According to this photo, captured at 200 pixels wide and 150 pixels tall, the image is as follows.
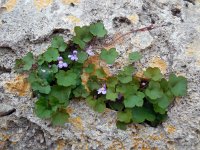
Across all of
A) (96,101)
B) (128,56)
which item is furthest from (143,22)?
(96,101)

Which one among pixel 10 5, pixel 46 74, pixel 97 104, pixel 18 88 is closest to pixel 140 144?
pixel 97 104

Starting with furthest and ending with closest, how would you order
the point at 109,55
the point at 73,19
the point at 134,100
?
the point at 73,19
the point at 109,55
the point at 134,100

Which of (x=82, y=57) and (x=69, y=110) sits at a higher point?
(x=82, y=57)

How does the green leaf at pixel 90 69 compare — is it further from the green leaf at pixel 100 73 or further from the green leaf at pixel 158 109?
the green leaf at pixel 158 109

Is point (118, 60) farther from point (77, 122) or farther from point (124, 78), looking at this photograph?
point (77, 122)

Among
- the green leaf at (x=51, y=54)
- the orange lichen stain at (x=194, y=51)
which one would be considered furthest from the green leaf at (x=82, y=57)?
the orange lichen stain at (x=194, y=51)

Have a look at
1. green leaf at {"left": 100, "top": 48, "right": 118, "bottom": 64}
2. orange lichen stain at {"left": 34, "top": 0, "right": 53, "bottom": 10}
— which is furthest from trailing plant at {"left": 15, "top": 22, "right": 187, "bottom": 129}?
orange lichen stain at {"left": 34, "top": 0, "right": 53, "bottom": 10}
